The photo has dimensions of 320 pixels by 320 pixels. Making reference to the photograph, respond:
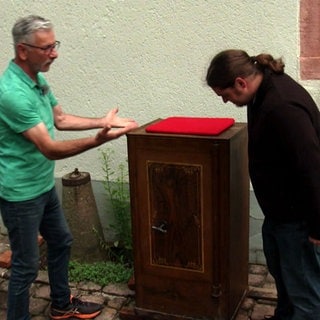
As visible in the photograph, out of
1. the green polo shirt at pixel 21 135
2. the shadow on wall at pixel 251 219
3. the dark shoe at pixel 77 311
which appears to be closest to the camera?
the green polo shirt at pixel 21 135

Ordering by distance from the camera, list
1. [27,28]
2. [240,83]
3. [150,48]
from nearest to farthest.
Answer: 1. [240,83]
2. [27,28]
3. [150,48]

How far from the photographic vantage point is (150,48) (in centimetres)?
402

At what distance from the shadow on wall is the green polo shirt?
1421mm

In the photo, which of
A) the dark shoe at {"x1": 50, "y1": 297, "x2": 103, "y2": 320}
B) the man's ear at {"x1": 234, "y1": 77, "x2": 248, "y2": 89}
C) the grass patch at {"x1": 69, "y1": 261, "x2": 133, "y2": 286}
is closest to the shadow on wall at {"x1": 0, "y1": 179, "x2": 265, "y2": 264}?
the grass patch at {"x1": 69, "y1": 261, "x2": 133, "y2": 286}

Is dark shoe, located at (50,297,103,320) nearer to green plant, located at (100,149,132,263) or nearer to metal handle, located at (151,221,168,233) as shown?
green plant, located at (100,149,132,263)

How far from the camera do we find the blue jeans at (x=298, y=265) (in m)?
2.67

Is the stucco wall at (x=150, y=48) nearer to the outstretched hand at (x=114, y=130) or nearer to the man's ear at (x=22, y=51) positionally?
the outstretched hand at (x=114, y=130)

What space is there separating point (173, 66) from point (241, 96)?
4.87ft

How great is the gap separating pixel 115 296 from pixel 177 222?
3.37ft

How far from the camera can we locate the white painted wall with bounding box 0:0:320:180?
372 cm

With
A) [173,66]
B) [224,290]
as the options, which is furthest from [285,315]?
[173,66]

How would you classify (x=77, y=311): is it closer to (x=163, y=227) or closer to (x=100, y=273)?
(x=100, y=273)

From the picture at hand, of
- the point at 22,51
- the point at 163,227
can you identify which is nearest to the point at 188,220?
the point at 163,227

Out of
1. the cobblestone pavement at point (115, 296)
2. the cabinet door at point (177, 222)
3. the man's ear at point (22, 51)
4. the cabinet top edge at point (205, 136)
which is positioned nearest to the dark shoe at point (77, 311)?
the cobblestone pavement at point (115, 296)
